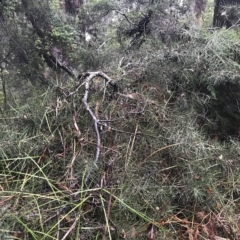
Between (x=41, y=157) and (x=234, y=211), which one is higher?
(x=41, y=157)

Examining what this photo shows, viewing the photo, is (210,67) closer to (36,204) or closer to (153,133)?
(153,133)

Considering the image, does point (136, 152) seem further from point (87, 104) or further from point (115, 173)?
point (87, 104)

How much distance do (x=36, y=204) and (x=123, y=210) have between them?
1.30ft

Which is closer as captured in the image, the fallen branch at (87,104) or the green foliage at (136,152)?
the green foliage at (136,152)

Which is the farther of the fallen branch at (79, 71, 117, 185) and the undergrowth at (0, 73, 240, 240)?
the fallen branch at (79, 71, 117, 185)

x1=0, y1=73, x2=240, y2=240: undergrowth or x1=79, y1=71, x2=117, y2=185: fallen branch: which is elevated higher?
x1=79, y1=71, x2=117, y2=185: fallen branch

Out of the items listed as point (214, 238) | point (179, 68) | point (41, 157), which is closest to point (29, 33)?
point (179, 68)

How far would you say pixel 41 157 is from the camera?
6.09 ft

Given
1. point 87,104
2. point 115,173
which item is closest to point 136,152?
point 115,173

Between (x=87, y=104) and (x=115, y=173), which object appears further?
(x=87, y=104)

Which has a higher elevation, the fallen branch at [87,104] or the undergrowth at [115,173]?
the fallen branch at [87,104]

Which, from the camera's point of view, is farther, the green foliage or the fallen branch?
the fallen branch

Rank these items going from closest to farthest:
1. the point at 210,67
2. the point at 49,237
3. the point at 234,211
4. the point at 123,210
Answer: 1. the point at 49,237
2. the point at 123,210
3. the point at 234,211
4. the point at 210,67

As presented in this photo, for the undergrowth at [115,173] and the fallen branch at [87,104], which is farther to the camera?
the fallen branch at [87,104]
